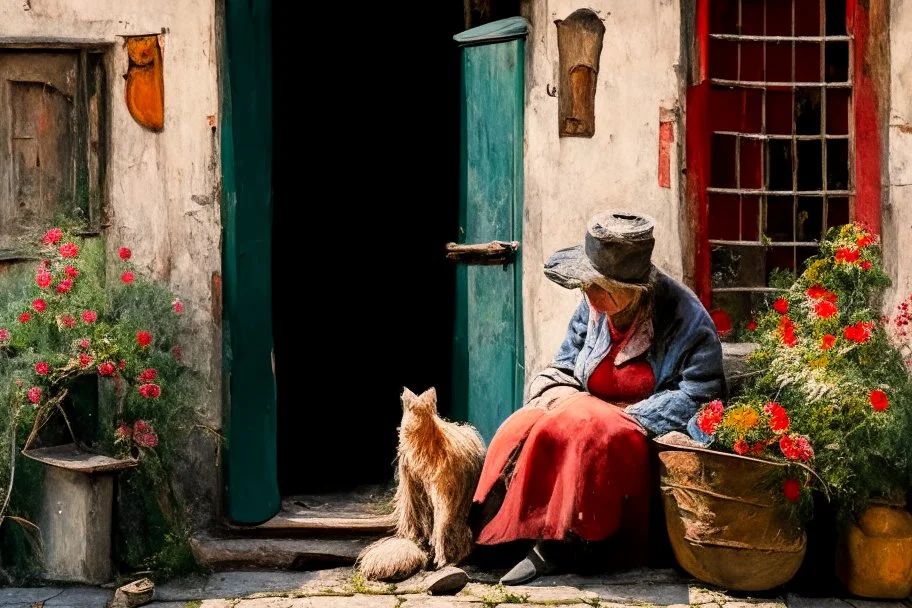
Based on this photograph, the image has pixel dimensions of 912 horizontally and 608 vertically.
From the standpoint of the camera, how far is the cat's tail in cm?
649

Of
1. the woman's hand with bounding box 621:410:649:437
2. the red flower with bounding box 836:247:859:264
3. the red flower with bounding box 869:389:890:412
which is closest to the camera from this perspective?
the red flower with bounding box 869:389:890:412

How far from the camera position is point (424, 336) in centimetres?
1033

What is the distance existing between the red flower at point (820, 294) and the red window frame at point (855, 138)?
54 centimetres

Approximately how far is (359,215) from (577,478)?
494 centimetres

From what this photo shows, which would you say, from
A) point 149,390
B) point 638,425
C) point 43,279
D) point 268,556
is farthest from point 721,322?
point 43,279

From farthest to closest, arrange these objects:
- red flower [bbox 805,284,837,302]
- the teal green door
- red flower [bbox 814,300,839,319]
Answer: the teal green door, red flower [bbox 805,284,837,302], red flower [bbox 814,300,839,319]

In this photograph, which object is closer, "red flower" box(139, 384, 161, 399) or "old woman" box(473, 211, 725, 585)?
"old woman" box(473, 211, 725, 585)

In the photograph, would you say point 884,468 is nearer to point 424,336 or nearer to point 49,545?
point 49,545

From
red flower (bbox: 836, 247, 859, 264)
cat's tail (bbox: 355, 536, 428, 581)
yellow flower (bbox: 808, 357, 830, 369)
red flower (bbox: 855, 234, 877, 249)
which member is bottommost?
cat's tail (bbox: 355, 536, 428, 581)

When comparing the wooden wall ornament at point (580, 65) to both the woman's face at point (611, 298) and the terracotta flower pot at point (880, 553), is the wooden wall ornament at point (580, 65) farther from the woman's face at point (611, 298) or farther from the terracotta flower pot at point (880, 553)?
the terracotta flower pot at point (880, 553)

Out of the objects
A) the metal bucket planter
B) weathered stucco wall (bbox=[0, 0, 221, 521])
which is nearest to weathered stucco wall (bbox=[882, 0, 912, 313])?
the metal bucket planter

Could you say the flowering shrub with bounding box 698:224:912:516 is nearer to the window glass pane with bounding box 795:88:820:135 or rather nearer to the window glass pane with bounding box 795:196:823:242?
the window glass pane with bounding box 795:196:823:242

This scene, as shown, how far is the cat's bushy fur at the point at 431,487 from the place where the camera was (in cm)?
648

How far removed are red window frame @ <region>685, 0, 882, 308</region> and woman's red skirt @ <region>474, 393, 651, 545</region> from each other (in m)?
1.31
